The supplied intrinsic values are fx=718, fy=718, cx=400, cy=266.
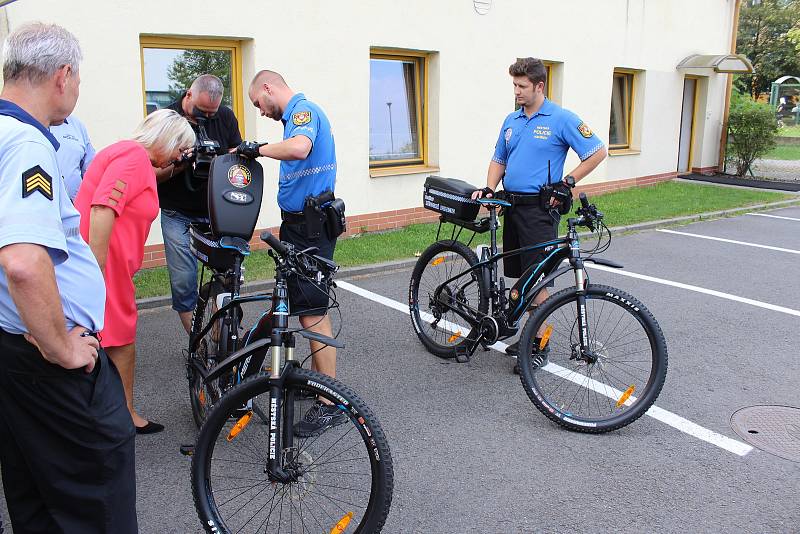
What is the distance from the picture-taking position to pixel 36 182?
1868 mm

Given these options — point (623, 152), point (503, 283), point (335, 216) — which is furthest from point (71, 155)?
point (623, 152)

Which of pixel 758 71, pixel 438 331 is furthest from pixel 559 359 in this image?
pixel 758 71

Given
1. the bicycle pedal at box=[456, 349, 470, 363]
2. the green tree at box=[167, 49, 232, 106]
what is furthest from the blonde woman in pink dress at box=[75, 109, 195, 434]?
the green tree at box=[167, 49, 232, 106]

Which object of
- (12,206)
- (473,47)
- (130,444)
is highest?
(473,47)

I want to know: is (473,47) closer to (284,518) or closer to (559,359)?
(559,359)

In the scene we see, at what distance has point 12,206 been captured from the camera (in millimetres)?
1832

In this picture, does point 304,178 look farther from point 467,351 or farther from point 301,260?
point 467,351

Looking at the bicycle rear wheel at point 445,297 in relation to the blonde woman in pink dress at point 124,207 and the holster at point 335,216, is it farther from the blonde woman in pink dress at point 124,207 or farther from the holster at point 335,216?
the blonde woman in pink dress at point 124,207

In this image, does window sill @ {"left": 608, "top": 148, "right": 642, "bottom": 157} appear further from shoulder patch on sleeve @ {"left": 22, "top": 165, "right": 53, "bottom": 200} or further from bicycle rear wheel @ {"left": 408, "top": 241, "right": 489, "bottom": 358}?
shoulder patch on sleeve @ {"left": 22, "top": 165, "right": 53, "bottom": 200}

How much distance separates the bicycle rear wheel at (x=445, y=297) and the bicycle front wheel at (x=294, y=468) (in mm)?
1701

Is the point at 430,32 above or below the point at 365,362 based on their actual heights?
above

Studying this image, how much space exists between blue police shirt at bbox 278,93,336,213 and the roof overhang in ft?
40.9

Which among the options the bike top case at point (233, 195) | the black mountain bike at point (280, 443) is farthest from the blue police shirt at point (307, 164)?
the black mountain bike at point (280, 443)

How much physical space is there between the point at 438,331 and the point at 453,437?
4.66ft
